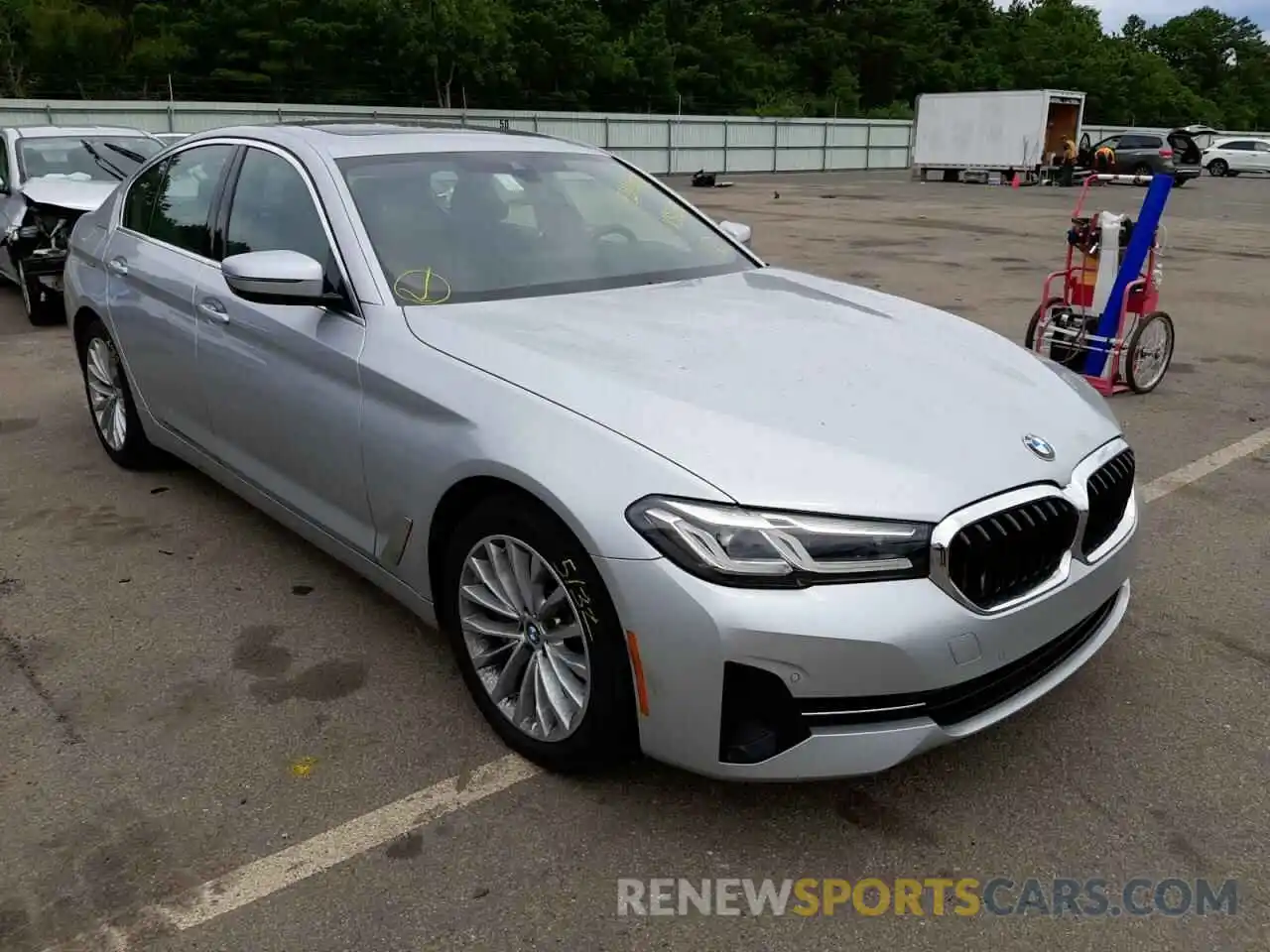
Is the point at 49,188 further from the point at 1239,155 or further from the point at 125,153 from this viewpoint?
the point at 1239,155

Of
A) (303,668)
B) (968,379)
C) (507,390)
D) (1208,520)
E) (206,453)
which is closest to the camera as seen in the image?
(507,390)

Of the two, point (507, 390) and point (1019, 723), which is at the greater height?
point (507, 390)

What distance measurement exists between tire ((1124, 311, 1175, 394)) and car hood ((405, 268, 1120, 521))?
365 cm

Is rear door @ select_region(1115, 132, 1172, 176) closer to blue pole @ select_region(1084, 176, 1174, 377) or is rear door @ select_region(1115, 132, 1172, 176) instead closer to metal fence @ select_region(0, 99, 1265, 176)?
metal fence @ select_region(0, 99, 1265, 176)

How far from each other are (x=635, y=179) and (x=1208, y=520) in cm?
287

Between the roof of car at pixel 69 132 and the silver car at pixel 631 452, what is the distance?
6.72 meters

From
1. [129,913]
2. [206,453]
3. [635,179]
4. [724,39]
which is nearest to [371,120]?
[635,179]

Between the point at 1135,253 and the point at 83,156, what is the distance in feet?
28.4

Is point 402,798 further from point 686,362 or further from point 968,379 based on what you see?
point 968,379

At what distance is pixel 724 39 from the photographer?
209 ft

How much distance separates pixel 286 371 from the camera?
3553 millimetres

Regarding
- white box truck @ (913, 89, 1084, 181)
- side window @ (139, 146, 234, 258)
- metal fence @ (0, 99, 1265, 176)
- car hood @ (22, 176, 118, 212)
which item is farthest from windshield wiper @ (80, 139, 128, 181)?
white box truck @ (913, 89, 1084, 181)

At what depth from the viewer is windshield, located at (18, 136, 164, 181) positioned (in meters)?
9.52

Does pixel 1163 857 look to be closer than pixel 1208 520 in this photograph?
Yes
